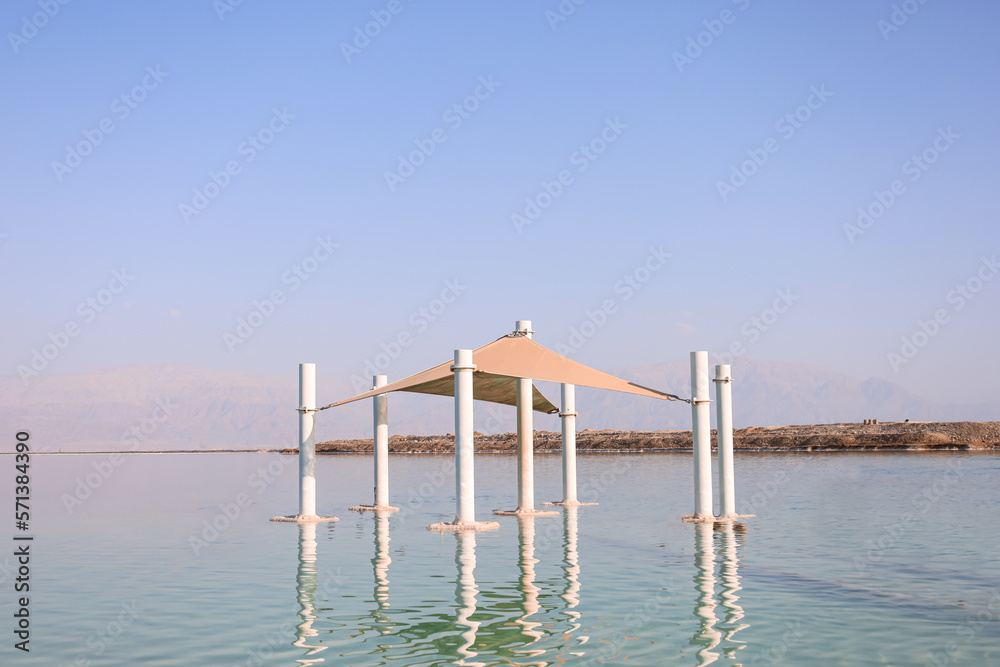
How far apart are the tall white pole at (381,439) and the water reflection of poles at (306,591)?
5.07 m

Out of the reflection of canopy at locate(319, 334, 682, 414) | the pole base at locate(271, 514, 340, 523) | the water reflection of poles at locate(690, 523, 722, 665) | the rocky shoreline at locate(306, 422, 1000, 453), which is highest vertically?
the reflection of canopy at locate(319, 334, 682, 414)

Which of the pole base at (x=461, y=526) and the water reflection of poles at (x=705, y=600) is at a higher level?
the pole base at (x=461, y=526)

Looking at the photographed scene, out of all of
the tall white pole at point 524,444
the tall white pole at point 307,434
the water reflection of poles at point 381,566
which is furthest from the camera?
the tall white pole at point 524,444

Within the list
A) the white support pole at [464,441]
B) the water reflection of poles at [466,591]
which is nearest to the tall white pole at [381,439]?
the white support pole at [464,441]

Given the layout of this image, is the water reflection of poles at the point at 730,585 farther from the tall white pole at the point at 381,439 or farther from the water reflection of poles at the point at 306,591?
the tall white pole at the point at 381,439

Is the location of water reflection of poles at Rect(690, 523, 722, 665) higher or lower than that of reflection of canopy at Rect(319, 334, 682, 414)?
lower

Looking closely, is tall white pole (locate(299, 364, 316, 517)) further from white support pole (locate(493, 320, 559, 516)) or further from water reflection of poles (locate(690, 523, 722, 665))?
water reflection of poles (locate(690, 523, 722, 665))

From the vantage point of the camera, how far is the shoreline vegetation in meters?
81.2

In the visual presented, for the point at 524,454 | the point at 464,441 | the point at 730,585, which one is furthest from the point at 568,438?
the point at 730,585

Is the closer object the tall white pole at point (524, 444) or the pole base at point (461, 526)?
the pole base at point (461, 526)

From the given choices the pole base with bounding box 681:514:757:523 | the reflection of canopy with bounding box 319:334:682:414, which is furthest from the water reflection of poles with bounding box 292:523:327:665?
the pole base with bounding box 681:514:757:523

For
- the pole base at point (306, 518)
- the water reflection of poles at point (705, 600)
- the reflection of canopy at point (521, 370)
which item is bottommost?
the water reflection of poles at point (705, 600)

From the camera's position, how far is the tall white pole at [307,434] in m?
25.6

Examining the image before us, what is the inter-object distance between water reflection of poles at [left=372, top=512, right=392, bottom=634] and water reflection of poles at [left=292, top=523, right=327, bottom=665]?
3.04 feet
